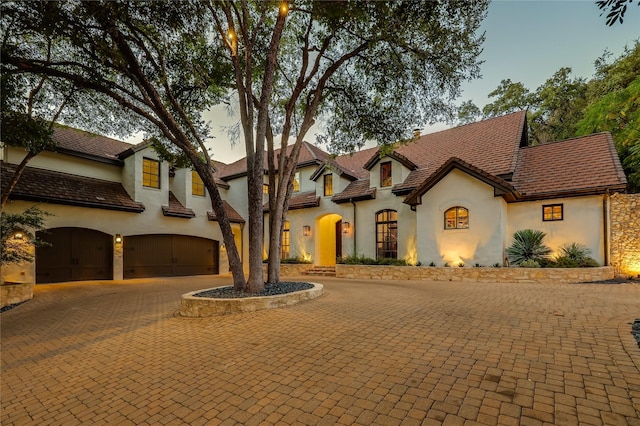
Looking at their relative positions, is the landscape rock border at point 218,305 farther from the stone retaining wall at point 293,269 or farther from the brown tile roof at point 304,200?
the brown tile roof at point 304,200

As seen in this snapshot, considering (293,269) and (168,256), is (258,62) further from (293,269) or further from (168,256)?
(168,256)

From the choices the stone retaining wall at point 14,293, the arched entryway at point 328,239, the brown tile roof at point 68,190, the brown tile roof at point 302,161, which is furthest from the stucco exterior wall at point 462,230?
the stone retaining wall at point 14,293

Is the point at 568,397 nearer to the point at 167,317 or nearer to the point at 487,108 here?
the point at 167,317

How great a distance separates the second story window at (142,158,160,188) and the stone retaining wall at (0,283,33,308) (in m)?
7.02

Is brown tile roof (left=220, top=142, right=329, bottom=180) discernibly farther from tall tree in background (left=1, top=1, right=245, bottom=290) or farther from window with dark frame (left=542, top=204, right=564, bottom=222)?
window with dark frame (left=542, top=204, right=564, bottom=222)

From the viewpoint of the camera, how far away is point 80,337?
5180 mm

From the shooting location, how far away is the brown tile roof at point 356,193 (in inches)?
586

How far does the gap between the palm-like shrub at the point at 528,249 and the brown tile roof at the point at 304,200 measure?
9534 mm

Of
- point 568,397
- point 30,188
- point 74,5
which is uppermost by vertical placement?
point 74,5

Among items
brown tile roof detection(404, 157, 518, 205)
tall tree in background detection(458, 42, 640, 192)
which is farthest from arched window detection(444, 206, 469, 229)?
tall tree in background detection(458, 42, 640, 192)

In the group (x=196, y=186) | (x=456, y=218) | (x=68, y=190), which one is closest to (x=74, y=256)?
(x=68, y=190)

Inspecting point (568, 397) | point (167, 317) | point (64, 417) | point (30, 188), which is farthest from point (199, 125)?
point (568, 397)

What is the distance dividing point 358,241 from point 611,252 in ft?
31.9

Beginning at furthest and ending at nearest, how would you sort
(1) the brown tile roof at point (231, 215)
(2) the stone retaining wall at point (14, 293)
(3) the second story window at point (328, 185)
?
(1) the brown tile roof at point (231, 215)
(3) the second story window at point (328, 185)
(2) the stone retaining wall at point (14, 293)
